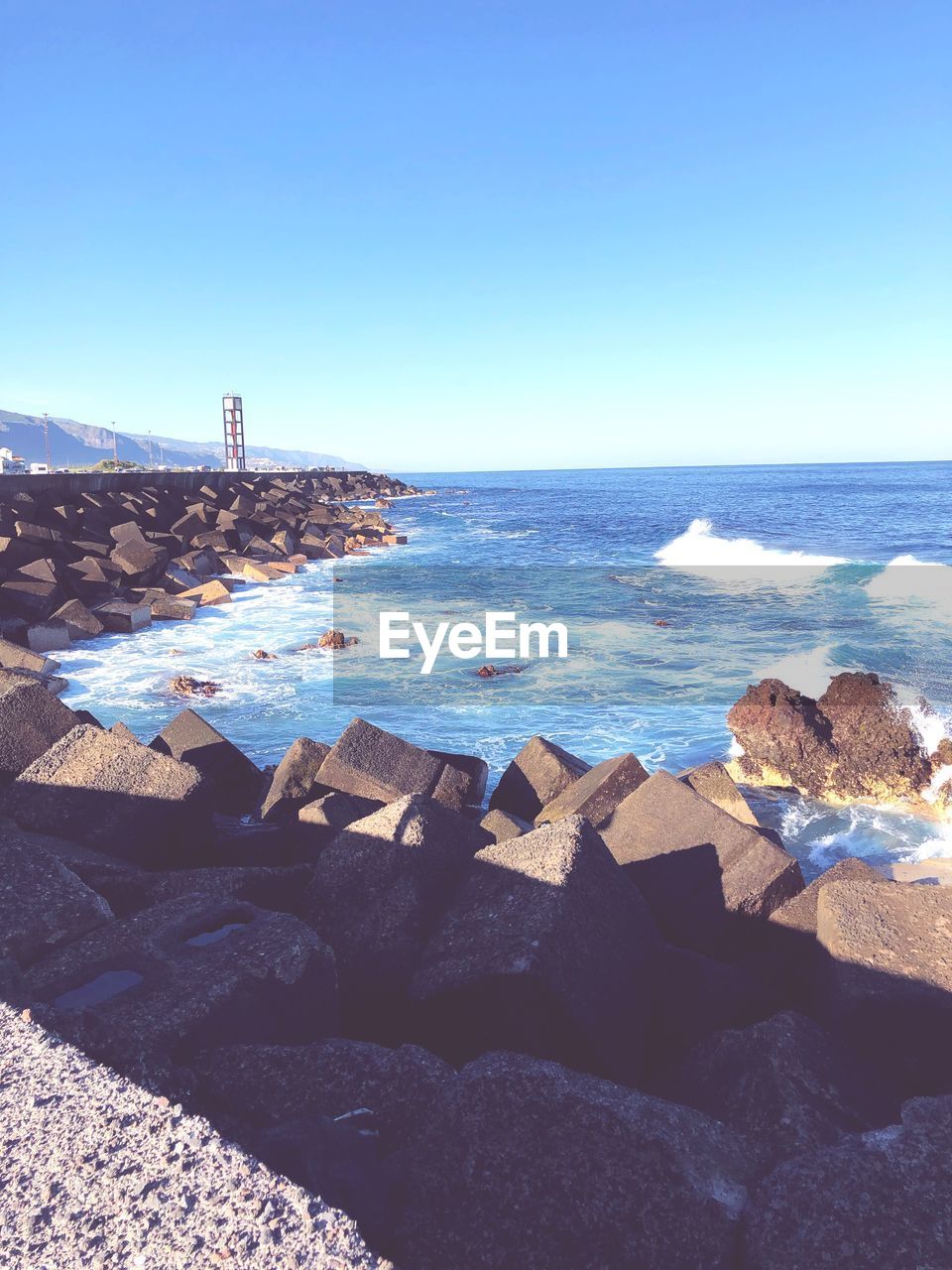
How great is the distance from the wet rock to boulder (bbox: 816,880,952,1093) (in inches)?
316

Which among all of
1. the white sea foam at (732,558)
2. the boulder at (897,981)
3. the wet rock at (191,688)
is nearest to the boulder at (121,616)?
the wet rock at (191,688)

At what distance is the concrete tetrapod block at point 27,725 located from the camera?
4613 millimetres

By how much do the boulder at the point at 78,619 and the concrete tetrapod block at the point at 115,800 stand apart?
29.1 ft

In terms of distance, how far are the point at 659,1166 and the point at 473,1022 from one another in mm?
952

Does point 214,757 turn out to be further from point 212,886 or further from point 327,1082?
point 327,1082

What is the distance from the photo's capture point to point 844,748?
6871mm

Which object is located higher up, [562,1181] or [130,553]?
[130,553]

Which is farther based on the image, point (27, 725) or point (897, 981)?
point (27, 725)

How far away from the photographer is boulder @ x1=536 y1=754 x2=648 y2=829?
4777mm

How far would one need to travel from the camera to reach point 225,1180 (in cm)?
139

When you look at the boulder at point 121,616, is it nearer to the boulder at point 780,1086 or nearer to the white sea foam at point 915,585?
the boulder at point 780,1086

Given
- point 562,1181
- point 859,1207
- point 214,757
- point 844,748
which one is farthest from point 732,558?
point 562,1181

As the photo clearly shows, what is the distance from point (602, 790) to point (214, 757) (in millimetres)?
2731

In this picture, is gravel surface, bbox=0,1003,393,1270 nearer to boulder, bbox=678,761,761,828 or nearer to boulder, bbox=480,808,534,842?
boulder, bbox=480,808,534,842
